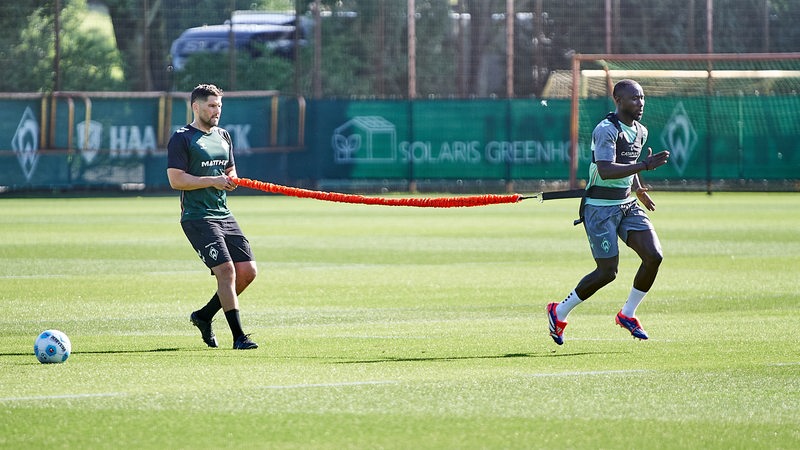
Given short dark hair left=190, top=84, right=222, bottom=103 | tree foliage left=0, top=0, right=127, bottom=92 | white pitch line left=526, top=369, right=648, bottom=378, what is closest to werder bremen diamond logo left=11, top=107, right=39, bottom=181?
tree foliage left=0, top=0, right=127, bottom=92

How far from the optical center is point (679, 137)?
1410 inches

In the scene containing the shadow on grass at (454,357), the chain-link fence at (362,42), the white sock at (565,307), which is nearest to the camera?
the shadow on grass at (454,357)

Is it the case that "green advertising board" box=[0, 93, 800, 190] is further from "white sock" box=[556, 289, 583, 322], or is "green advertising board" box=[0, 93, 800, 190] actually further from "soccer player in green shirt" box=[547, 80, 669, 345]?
"white sock" box=[556, 289, 583, 322]

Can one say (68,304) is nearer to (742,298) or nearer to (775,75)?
(742,298)

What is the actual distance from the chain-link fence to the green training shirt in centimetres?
2665

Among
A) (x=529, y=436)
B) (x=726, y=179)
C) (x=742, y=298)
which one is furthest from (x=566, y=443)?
(x=726, y=179)

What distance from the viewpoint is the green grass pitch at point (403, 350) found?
7.34 metres

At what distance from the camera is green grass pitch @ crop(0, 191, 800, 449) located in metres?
7.34

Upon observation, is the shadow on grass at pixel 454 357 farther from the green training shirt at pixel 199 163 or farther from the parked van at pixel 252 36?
the parked van at pixel 252 36

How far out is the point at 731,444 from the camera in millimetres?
6992

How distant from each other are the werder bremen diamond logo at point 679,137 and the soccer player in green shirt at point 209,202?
25.6 meters

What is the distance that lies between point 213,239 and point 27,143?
25237 mm

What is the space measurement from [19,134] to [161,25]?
531cm

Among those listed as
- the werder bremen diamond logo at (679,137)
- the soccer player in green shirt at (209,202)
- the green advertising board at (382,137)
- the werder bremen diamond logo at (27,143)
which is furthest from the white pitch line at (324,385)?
the werder bremen diamond logo at (679,137)
